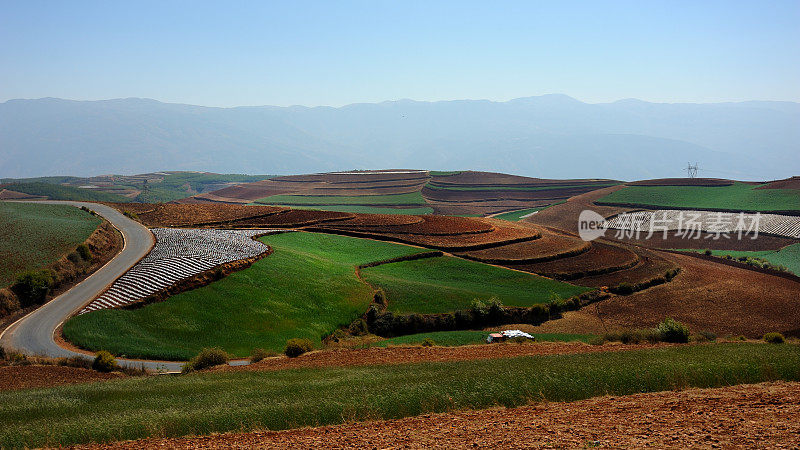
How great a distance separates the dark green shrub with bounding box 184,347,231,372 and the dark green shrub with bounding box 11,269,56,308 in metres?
19.2

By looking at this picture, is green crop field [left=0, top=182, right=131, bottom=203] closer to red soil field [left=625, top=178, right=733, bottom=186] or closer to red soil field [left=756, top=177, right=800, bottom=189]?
red soil field [left=625, top=178, right=733, bottom=186]

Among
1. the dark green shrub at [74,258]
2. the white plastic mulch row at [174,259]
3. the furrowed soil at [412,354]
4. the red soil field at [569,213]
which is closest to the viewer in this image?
the furrowed soil at [412,354]

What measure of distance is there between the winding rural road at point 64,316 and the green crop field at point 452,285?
23310mm

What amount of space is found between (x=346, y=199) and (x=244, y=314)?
425 feet

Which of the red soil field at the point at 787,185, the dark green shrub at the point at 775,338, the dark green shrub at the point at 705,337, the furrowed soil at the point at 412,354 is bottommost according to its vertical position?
the furrowed soil at the point at 412,354

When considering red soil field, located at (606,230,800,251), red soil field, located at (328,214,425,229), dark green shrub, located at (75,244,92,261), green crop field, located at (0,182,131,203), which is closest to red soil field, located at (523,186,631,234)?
red soil field, located at (606,230,800,251)

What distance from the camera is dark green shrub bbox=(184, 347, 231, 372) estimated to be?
28.8 m

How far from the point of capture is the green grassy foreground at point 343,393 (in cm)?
1491

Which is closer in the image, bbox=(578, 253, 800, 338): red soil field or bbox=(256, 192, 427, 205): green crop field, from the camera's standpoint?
bbox=(578, 253, 800, 338): red soil field

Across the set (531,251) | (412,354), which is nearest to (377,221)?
(531,251)

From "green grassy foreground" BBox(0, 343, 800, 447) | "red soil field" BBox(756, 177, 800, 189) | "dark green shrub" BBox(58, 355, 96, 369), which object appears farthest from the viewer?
"red soil field" BBox(756, 177, 800, 189)

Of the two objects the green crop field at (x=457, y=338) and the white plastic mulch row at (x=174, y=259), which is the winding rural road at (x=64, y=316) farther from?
the green crop field at (x=457, y=338)

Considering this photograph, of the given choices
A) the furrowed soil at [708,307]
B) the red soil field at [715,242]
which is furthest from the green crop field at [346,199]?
the furrowed soil at [708,307]

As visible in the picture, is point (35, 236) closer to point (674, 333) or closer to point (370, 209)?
point (674, 333)
